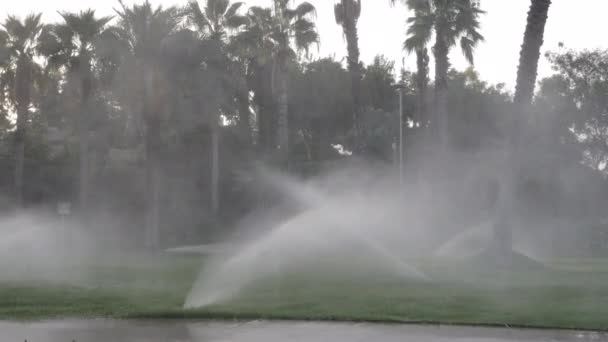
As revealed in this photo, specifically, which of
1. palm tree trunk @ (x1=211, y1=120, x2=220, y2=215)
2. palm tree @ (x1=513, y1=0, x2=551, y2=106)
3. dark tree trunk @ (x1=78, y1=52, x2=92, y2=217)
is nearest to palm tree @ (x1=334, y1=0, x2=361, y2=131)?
palm tree trunk @ (x1=211, y1=120, x2=220, y2=215)

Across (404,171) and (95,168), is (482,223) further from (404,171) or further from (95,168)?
(95,168)

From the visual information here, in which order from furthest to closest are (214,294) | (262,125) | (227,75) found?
(262,125) → (227,75) → (214,294)

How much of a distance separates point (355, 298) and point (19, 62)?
96.5ft

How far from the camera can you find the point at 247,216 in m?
48.4

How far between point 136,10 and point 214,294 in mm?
21216

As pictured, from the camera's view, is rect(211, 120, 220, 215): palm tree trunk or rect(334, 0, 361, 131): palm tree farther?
rect(211, 120, 220, 215): palm tree trunk

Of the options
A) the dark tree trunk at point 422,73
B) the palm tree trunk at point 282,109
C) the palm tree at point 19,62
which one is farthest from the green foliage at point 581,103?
the palm tree at point 19,62

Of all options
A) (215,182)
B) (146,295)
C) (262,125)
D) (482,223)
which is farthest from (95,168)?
(146,295)

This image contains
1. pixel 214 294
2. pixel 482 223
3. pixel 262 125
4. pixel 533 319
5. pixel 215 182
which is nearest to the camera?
pixel 533 319

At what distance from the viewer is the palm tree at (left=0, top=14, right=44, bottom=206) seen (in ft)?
140

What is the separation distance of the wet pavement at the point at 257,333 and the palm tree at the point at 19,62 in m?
29.1

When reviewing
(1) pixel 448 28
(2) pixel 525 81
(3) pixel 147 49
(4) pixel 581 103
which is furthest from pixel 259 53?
(2) pixel 525 81

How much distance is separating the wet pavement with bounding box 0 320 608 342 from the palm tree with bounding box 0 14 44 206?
95.5 ft

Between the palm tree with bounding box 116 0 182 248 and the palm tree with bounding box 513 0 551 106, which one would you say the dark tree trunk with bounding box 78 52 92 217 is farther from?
the palm tree with bounding box 513 0 551 106
